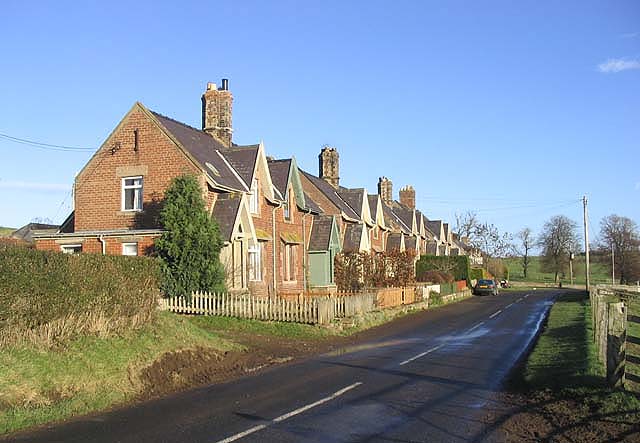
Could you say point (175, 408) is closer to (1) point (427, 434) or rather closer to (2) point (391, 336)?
(1) point (427, 434)

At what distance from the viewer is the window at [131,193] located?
1117 inches

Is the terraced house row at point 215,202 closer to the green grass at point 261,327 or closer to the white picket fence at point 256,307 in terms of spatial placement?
the white picket fence at point 256,307

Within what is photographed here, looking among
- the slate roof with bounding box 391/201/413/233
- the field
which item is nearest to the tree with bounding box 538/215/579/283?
the field

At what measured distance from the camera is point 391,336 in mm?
22641

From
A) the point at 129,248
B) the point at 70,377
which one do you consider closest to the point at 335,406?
the point at 70,377

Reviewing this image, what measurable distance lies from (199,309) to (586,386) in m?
15.5

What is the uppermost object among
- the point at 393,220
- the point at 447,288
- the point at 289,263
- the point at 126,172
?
the point at 393,220

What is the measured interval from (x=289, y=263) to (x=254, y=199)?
5985 millimetres

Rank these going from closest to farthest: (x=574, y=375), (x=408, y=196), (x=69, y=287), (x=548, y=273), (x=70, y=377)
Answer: (x=70, y=377)
(x=574, y=375)
(x=69, y=287)
(x=408, y=196)
(x=548, y=273)

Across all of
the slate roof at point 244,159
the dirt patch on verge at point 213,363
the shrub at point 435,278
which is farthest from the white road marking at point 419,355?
the shrub at point 435,278

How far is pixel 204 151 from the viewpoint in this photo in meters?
30.1

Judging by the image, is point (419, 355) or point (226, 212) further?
point (226, 212)

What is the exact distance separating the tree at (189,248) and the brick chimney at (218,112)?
1094 centimetres

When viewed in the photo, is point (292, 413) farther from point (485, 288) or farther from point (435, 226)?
point (435, 226)
